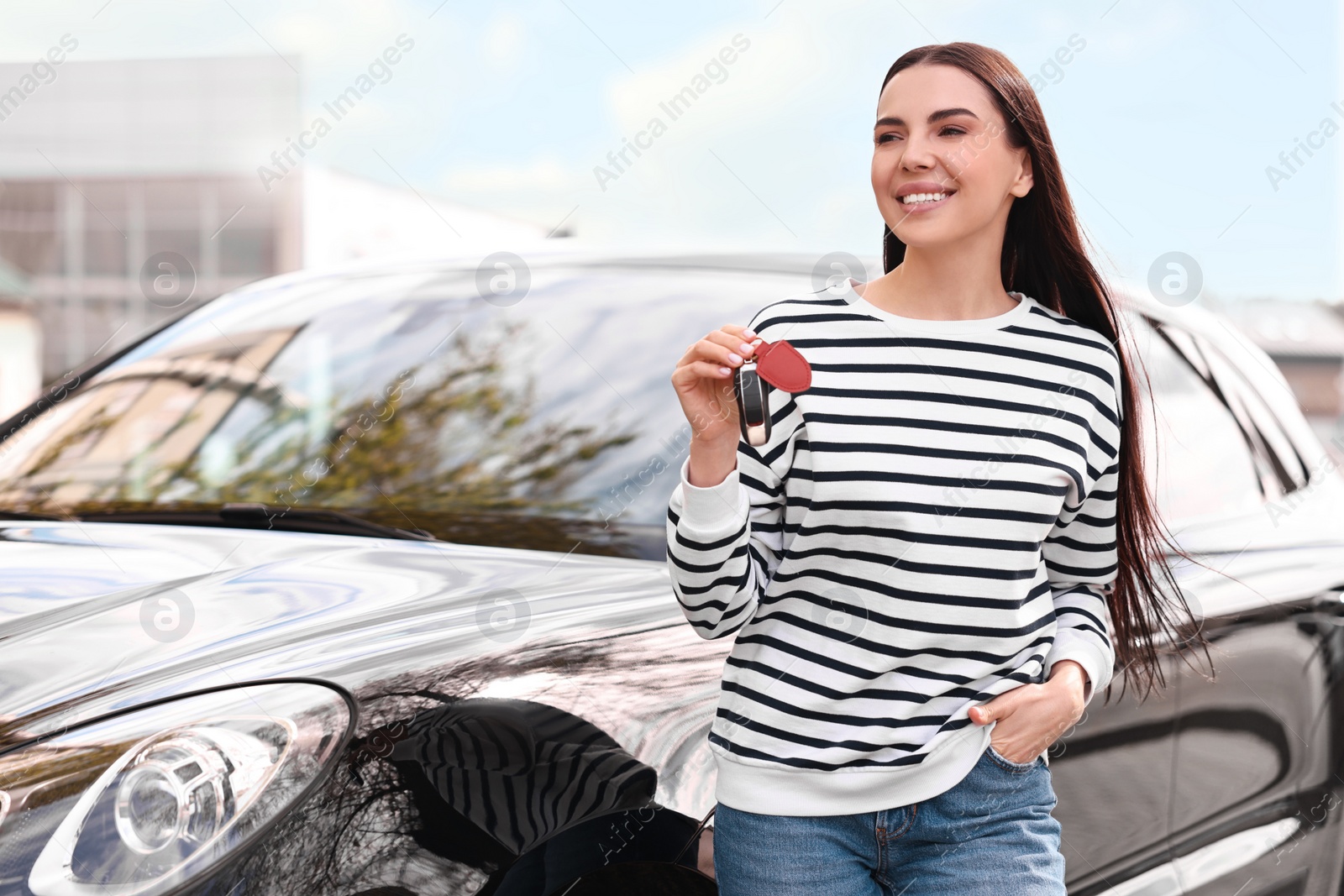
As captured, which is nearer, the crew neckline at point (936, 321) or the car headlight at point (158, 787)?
the car headlight at point (158, 787)

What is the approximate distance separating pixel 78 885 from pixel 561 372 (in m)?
1.24

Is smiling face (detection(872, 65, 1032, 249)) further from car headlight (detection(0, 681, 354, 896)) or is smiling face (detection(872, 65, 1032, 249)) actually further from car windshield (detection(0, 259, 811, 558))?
car headlight (detection(0, 681, 354, 896))

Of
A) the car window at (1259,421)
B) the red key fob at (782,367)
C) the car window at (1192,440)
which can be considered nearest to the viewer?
the red key fob at (782,367)

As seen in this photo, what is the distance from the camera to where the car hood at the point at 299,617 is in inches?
53.4

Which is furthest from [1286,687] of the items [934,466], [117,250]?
[117,250]

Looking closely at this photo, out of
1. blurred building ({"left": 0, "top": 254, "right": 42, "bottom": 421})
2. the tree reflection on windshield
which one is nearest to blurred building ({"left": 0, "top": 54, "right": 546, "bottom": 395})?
blurred building ({"left": 0, "top": 254, "right": 42, "bottom": 421})

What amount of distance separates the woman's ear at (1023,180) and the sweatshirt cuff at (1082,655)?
54 cm

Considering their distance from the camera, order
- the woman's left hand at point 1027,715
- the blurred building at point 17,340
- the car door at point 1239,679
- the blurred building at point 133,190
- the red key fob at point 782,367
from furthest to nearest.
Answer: the blurred building at point 133,190 < the blurred building at point 17,340 < the car door at point 1239,679 < the woman's left hand at point 1027,715 < the red key fob at point 782,367

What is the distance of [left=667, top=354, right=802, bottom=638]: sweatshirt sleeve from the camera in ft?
4.11

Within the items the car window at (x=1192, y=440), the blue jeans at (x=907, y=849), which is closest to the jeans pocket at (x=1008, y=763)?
the blue jeans at (x=907, y=849)

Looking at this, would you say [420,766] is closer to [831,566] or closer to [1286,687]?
[831,566]

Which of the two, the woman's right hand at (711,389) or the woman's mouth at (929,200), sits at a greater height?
the woman's mouth at (929,200)

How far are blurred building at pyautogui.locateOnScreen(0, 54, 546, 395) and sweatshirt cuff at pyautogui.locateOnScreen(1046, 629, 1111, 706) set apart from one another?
2111cm

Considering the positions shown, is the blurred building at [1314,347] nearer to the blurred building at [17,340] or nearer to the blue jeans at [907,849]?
the blue jeans at [907,849]
